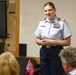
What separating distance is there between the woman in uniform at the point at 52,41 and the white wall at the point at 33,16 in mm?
991

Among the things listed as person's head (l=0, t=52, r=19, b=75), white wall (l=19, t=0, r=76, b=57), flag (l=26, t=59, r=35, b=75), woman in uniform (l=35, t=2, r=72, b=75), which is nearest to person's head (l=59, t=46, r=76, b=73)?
person's head (l=0, t=52, r=19, b=75)

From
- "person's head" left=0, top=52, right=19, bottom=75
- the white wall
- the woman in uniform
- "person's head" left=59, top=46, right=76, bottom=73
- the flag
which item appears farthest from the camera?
the white wall

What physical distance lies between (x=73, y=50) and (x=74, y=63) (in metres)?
0.13

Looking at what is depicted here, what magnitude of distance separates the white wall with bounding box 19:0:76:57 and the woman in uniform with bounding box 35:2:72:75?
991mm

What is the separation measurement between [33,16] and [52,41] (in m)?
1.43

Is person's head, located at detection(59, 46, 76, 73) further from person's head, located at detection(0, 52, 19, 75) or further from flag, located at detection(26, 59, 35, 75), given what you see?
flag, located at detection(26, 59, 35, 75)

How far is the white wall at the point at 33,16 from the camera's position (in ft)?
13.5

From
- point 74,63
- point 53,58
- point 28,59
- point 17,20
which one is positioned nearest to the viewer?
point 74,63

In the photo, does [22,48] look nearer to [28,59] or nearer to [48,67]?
[28,59]

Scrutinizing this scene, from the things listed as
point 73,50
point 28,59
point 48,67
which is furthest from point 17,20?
point 73,50

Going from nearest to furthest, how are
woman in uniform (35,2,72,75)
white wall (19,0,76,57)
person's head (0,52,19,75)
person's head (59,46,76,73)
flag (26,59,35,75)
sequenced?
1. person's head (0,52,19,75)
2. person's head (59,46,76,73)
3. woman in uniform (35,2,72,75)
4. flag (26,59,35,75)
5. white wall (19,0,76,57)

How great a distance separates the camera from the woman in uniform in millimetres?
3064

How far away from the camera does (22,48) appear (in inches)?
176

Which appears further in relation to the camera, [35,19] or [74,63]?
[35,19]
